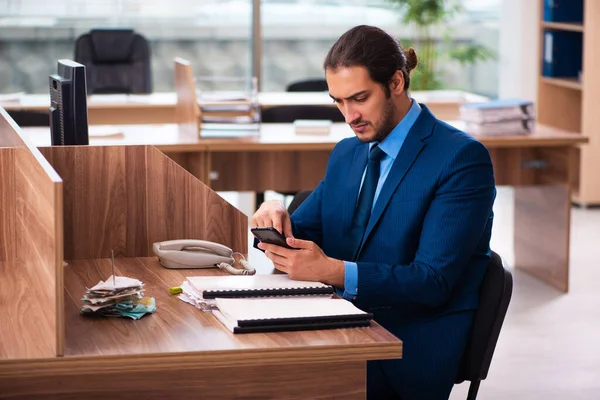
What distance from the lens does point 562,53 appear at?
23.6 ft

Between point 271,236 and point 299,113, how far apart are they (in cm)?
339

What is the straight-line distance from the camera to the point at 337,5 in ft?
27.1

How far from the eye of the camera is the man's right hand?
2.53 m

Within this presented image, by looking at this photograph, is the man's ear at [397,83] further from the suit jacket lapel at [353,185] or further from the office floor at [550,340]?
the office floor at [550,340]

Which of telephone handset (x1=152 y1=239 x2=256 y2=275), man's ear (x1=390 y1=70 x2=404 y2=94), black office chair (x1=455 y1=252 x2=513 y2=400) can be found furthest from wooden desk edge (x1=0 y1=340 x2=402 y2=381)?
man's ear (x1=390 y1=70 x2=404 y2=94)

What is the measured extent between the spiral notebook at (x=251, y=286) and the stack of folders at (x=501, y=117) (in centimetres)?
281

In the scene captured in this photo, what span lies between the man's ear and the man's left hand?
1.45 feet

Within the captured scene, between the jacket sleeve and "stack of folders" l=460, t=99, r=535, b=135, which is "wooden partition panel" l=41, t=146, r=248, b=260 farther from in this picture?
"stack of folders" l=460, t=99, r=535, b=135

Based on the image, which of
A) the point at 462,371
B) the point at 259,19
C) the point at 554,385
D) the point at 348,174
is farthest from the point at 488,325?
the point at 259,19

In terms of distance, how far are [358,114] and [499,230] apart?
406cm

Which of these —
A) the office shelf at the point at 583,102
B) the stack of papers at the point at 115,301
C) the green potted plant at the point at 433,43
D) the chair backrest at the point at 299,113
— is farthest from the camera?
the green potted plant at the point at 433,43

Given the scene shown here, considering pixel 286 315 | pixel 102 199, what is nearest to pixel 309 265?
pixel 286 315

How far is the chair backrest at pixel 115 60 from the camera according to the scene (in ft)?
22.6

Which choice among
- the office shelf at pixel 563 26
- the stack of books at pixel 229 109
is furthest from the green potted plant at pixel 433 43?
the stack of books at pixel 229 109
